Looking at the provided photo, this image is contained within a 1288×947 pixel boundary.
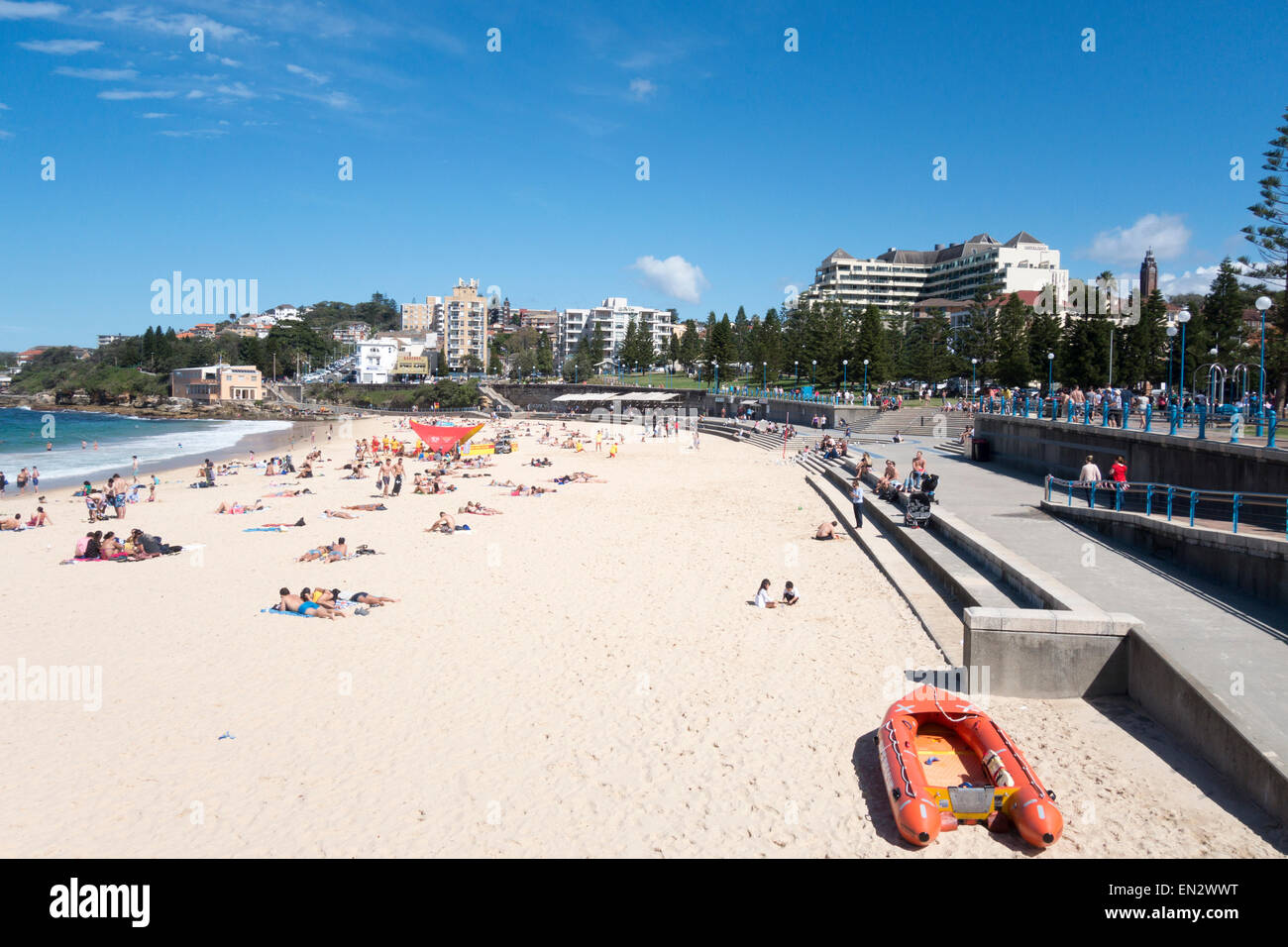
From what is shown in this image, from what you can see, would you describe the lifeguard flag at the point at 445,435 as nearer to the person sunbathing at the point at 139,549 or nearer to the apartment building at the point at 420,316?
the person sunbathing at the point at 139,549

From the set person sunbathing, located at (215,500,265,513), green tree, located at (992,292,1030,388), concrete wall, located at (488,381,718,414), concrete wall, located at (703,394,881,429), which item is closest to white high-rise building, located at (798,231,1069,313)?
concrete wall, located at (488,381,718,414)

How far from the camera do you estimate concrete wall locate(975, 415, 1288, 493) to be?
39.3ft

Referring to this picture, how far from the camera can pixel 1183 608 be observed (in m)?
8.44

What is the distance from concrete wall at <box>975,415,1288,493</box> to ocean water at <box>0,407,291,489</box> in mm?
31456

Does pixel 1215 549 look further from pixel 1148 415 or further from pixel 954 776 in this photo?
pixel 1148 415

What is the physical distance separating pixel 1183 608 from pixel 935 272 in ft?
359

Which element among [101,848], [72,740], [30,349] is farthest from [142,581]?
[30,349]

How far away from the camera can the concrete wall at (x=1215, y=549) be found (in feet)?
28.5

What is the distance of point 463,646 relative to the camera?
9.52m

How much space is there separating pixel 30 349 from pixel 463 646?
231978mm

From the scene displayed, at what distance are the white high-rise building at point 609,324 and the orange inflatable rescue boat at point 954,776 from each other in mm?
111033

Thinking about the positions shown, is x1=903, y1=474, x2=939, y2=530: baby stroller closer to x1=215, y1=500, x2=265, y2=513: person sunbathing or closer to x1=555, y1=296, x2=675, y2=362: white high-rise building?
x1=215, y1=500, x2=265, y2=513: person sunbathing

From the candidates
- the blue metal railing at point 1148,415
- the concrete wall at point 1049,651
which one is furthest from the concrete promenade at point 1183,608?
the blue metal railing at point 1148,415

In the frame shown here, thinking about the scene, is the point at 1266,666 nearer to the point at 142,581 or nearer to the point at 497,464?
the point at 142,581
